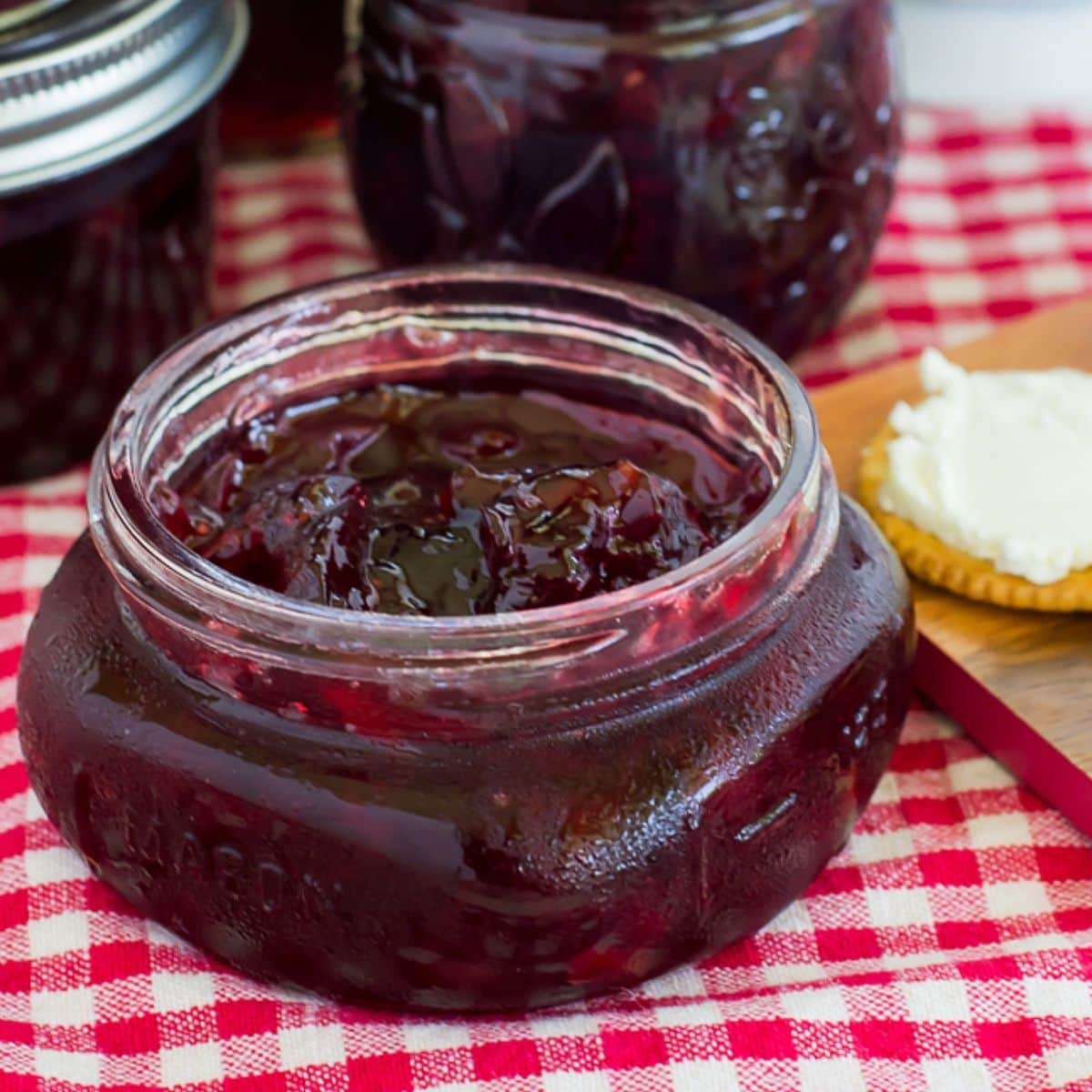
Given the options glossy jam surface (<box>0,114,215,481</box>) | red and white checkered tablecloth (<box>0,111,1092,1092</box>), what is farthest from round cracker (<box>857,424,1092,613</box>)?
glossy jam surface (<box>0,114,215,481</box>)

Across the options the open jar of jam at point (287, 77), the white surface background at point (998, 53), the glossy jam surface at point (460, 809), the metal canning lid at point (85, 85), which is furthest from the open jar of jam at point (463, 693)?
the white surface background at point (998, 53)

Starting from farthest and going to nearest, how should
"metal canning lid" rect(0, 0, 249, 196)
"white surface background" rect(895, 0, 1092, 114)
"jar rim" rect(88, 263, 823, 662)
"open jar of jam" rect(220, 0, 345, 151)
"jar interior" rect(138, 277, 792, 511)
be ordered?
"white surface background" rect(895, 0, 1092, 114) → "open jar of jam" rect(220, 0, 345, 151) → "metal canning lid" rect(0, 0, 249, 196) → "jar interior" rect(138, 277, 792, 511) → "jar rim" rect(88, 263, 823, 662)

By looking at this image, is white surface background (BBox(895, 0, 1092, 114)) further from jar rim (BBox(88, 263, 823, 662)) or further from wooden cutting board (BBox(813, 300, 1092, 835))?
jar rim (BBox(88, 263, 823, 662))

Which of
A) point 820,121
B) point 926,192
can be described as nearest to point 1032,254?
point 926,192

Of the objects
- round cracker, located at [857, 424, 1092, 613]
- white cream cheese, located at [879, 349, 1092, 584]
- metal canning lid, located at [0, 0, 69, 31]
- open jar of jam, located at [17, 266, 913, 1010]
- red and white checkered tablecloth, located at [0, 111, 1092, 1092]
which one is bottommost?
red and white checkered tablecloth, located at [0, 111, 1092, 1092]

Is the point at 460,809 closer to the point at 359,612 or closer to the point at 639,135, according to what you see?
the point at 359,612

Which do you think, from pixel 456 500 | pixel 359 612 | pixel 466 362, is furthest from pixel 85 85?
pixel 359 612
